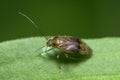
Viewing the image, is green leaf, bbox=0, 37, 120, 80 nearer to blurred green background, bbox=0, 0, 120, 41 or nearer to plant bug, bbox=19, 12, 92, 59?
plant bug, bbox=19, 12, 92, 59

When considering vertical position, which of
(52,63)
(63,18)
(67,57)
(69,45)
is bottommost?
(52,63)

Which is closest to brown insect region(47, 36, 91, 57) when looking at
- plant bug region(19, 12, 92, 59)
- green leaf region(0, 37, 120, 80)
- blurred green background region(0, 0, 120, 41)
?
plant bug region(19, 12, 92, 59)

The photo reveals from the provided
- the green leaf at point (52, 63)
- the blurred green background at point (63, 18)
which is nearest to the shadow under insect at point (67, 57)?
the green leaf at point (52, 63)

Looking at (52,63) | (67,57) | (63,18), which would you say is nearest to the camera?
(52,63)

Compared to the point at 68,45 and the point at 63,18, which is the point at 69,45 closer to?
the point at 68,45

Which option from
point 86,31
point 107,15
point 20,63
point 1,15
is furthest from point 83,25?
point 20,63

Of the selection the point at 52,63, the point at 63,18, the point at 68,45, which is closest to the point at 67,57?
the point at 68,45
